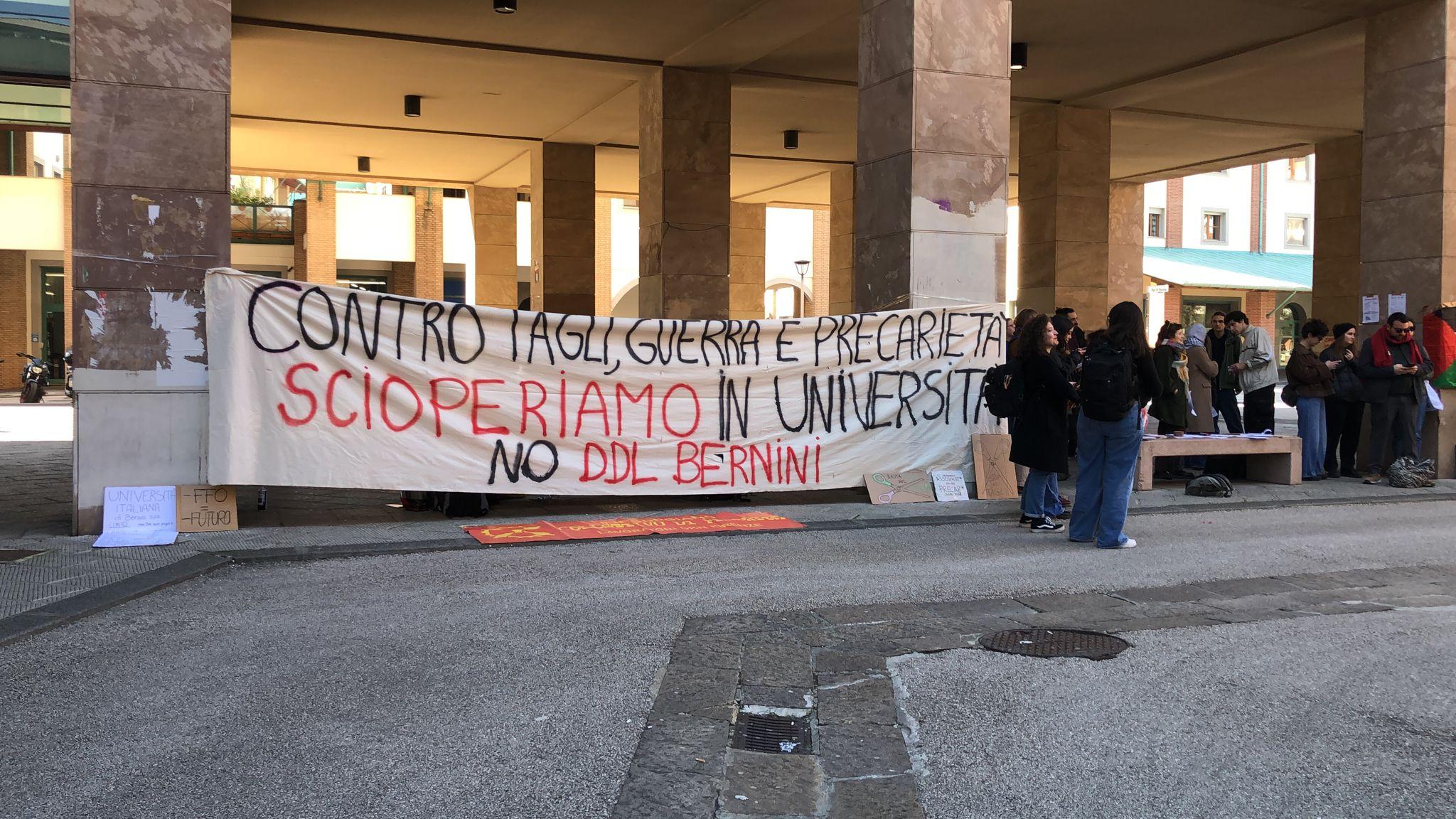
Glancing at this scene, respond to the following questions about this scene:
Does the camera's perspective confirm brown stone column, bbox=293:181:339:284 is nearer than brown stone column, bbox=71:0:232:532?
No

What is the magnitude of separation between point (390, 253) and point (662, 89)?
77.0ft

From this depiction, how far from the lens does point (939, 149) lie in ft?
36.5

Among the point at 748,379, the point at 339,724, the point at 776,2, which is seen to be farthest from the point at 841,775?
the point at 776,2

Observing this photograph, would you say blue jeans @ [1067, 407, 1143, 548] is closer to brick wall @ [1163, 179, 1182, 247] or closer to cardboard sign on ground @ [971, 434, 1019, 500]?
cardboard sign on ground @ [971, 434, 1019, 500]

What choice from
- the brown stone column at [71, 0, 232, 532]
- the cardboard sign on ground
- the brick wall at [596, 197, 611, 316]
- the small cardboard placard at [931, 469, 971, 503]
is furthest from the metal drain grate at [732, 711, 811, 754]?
the brick wall at [596, 197, 611, 316]

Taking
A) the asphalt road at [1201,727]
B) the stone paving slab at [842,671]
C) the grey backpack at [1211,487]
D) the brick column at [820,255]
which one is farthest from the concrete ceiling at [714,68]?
the brick column at [820,255]

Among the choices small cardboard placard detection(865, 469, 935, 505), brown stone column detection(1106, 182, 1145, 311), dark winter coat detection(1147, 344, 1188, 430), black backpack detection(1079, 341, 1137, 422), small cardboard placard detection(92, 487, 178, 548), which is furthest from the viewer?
brown stone column detection(1106, 182, 1145, 311)

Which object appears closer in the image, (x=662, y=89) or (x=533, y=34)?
(x=533, y=34)

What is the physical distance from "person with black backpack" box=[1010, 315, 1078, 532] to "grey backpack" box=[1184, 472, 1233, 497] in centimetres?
283

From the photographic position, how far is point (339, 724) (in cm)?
454

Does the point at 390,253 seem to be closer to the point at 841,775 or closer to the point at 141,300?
the point at 141,300

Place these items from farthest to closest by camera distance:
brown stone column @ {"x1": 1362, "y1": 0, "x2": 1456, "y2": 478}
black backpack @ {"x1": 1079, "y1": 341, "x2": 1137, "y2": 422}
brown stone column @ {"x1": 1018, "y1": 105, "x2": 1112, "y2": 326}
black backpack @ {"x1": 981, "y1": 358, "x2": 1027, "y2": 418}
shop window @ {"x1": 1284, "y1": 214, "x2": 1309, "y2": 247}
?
shop window @ {"x1": 1284, "y1": 214, "x2": 1309, "y2": 247}
brown stone column @ {"x1": 1018, "y1": 105, "x2": 1112, "y2": 326}
brown stone column @ {"x1": 1362, "y1": 0, "x2": 1456, "y2": 478}
black backpack @ {"x1": 981, "y1": 358, "x2": 1027, "y2": 418}
black backpack @ {"x1": 1079, "y1": 341, "x2": 1137, "y2": 422}

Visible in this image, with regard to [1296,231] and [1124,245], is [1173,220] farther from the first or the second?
[1124,245]

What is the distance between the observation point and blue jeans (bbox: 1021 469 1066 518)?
956 cm
